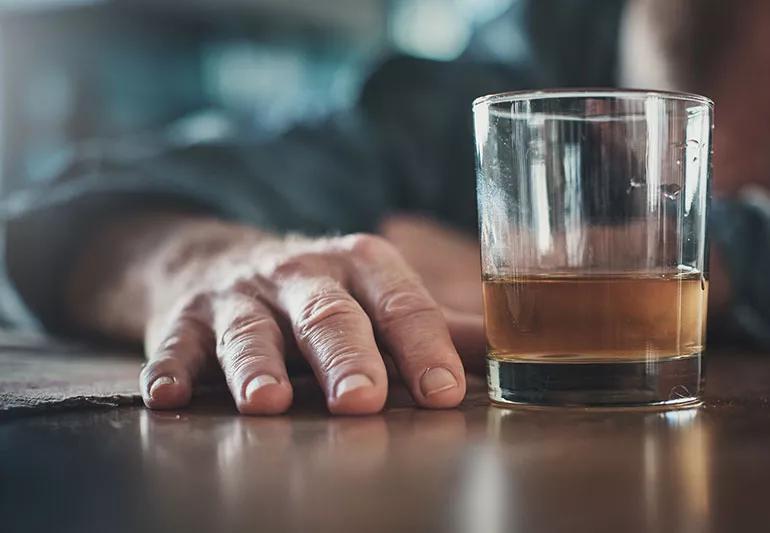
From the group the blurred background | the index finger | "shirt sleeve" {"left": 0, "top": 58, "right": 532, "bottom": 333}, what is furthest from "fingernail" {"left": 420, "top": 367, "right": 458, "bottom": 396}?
the blurred background

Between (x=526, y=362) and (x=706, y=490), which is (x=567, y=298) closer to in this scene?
(x=526, y=362)

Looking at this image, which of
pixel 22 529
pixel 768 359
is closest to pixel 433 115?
pixel 768 359

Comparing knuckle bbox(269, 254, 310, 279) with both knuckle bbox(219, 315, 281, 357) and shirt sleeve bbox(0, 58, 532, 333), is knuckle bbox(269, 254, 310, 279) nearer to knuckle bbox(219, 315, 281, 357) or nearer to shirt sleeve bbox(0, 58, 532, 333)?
knuckle bbox(219, 315, 281, 357)

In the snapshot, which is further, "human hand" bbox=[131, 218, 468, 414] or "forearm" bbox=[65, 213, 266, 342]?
"forearm" bbox=[65, 213, 266, 342]

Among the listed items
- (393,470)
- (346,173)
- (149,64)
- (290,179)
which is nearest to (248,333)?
(393,470)

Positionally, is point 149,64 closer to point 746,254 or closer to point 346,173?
point 346,173
